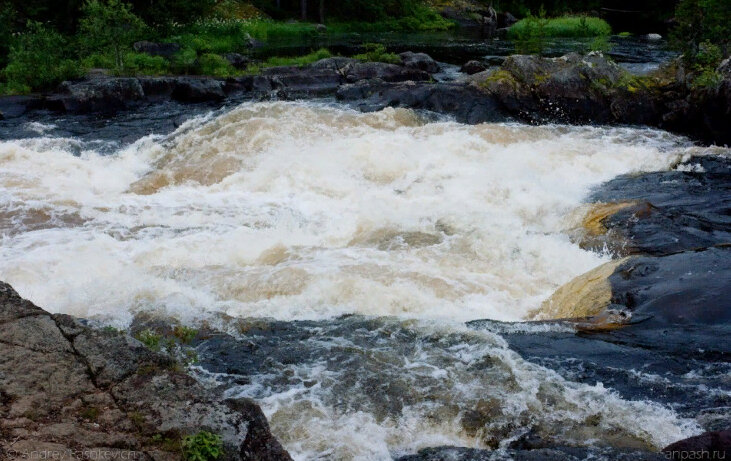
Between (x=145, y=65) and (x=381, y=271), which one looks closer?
(x=381, y=271)

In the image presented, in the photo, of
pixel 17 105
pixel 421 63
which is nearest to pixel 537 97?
pixel 421 63

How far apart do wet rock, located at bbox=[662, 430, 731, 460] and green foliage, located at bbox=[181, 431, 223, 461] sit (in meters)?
3.11

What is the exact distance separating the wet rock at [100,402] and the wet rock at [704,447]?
2734mm

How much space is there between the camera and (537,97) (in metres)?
17.7

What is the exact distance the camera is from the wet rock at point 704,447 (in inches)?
168

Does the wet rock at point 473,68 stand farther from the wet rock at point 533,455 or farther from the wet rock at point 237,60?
the wet rock at point 533,455

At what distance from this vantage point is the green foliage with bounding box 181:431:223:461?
12.9 feet

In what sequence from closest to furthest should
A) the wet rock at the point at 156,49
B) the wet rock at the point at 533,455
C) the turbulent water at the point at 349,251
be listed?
1. the wet rock at the point at 533,455
2. the turbulent water at the point at 349,251
3. the wet rock at the point at 156,49

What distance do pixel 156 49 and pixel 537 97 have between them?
670 inches

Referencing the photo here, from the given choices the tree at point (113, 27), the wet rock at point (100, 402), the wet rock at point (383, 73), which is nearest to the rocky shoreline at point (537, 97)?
the tree at point (113, 27)

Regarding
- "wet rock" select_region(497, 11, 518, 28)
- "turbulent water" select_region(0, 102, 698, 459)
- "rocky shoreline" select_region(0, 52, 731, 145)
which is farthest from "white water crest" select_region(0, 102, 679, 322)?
"wet rock" select_region(497, 11, 518, 28)

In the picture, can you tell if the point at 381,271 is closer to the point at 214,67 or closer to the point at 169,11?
the point at 214,67

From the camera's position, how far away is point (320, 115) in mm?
16297

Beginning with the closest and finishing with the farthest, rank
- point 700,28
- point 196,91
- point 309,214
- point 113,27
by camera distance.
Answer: point 309,214
point 700,28
point 196,91
point 113,27
